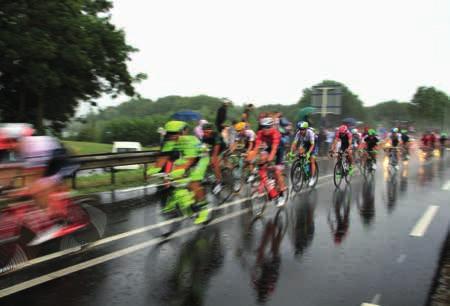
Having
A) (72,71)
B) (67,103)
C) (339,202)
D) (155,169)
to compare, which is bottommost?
(339,202)

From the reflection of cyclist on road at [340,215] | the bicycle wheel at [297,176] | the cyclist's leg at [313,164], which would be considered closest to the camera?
the reflection of cyclist on road at [340,215]

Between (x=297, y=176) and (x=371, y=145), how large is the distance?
217 inches

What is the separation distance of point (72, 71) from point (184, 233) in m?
14.3

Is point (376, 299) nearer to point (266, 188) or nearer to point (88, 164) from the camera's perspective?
point (266, 188)

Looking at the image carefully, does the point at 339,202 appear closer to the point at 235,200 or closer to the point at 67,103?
the point at 235,200

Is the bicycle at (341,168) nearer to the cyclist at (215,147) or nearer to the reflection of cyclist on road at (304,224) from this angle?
the reflection of cyclist on road at (304,224)

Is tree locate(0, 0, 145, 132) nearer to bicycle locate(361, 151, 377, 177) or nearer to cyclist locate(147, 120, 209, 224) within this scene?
cyclist locate(147, 120, 209, 224)

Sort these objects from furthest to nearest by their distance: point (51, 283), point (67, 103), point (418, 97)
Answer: point (418, 97) < point (67, 103) < point (51, 283)

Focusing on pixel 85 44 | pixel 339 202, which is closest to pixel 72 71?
pixel 85 44

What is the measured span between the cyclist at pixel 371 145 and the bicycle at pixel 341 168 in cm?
228

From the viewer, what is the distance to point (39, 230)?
5410 mm

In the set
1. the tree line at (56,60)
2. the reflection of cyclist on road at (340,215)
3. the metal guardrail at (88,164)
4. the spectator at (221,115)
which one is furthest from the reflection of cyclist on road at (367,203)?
the tree line at (56,60)

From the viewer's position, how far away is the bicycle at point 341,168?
12997 mm

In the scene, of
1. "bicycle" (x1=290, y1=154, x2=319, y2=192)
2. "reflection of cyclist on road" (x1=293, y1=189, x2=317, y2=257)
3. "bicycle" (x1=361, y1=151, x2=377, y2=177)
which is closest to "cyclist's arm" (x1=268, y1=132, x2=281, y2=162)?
"reflection of cyclist on road" (x1=293, y1=189, x2=317, y2=257)
